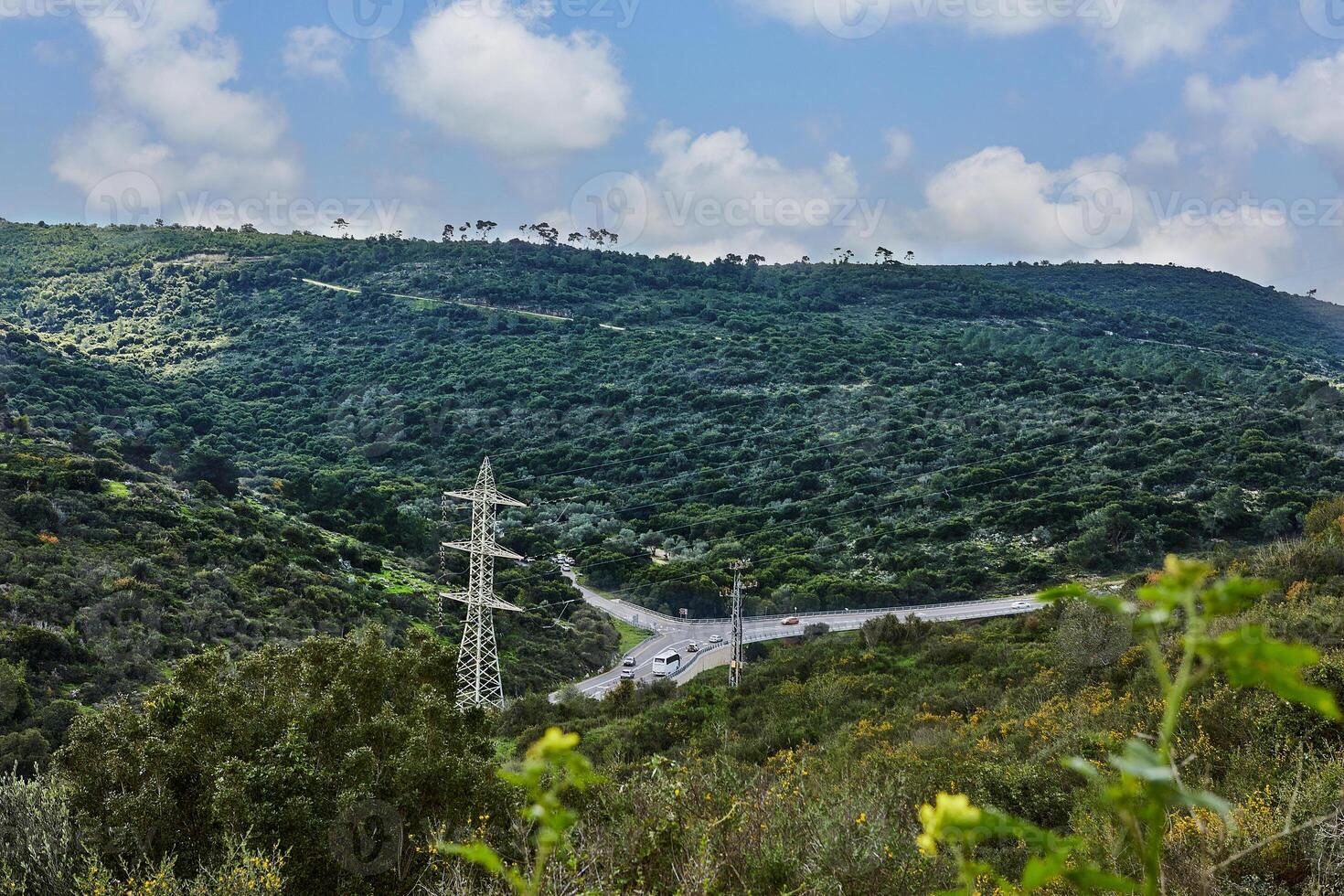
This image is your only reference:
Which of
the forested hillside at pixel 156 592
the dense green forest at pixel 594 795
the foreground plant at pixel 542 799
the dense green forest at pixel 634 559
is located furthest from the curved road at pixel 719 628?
the foreground plant at pixel 542 799

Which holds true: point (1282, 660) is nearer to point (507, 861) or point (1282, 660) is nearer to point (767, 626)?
point (507, 861)

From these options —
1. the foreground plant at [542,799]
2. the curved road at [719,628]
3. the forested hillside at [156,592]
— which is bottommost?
the curved road at [719,628]

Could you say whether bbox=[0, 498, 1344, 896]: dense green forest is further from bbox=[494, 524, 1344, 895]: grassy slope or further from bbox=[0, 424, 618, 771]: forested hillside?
bbox=[0, 424, 618, 771]: forested hillside

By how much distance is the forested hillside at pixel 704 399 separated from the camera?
3709 centimetres

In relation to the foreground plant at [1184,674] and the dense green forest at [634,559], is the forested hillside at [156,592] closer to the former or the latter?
the dense green forest at [634,559]

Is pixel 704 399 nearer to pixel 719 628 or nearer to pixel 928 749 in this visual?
pixel 719 628

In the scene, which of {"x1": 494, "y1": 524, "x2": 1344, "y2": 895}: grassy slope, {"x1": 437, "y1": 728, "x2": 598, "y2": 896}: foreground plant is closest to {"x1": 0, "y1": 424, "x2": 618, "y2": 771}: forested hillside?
{"x1": 494, "y1": 524, "x2": 1344, "y2": 895}: grassy slope

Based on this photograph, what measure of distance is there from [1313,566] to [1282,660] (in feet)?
66.9

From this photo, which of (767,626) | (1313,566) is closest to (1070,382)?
(767,626)

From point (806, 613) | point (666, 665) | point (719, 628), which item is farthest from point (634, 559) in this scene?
point (666, 665)

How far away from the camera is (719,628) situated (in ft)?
109

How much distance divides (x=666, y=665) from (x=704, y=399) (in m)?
37.6

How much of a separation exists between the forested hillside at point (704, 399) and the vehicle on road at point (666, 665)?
623 centimetres

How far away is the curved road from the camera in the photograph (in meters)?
26.7
